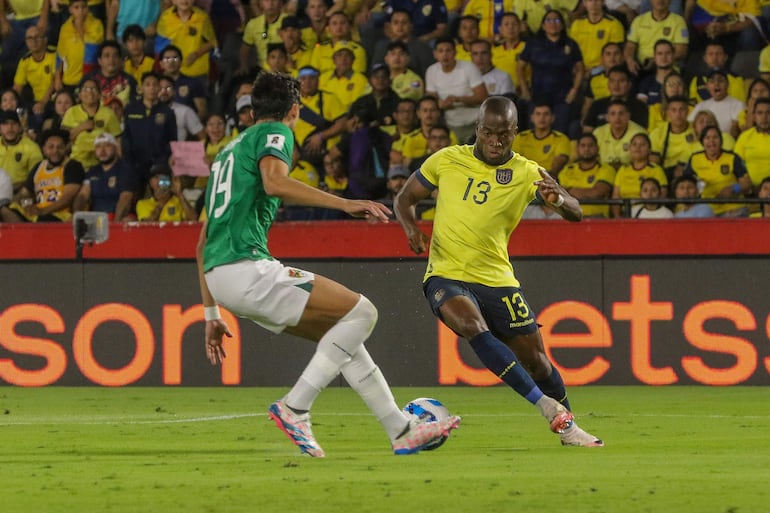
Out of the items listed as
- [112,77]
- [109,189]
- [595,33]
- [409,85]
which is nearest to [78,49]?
[112,77]

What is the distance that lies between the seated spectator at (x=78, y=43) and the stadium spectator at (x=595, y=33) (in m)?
5.54

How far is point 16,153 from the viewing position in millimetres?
17453

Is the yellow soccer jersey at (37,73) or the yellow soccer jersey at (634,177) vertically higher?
the yellow soccer jersey at (37,73)

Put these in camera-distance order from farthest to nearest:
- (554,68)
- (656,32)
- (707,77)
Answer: (656,32)
(554,68)
(707,77)

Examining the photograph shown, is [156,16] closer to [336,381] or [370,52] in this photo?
[370,52]

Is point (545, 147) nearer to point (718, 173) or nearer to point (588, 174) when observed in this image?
point (588, 174)

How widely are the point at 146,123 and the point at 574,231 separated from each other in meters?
4.87

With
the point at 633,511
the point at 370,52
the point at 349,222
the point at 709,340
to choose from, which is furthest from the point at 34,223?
the point at 633,511

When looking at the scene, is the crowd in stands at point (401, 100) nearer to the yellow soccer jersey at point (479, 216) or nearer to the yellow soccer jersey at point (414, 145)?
the yellow soccer jersey at point (414, 145)

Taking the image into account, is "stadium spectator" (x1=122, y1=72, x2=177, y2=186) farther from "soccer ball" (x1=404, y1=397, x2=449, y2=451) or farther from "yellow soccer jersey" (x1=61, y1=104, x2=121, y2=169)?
"soccer ball" (x1=404, y1=397, x2=449, y2=451)

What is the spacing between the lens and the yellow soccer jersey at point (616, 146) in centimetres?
1602

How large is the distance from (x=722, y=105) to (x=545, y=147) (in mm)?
1829

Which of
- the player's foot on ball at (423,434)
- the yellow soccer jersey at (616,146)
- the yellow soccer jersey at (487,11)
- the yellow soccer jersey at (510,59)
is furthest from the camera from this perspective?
the yellow soccer jersey at (487,11)

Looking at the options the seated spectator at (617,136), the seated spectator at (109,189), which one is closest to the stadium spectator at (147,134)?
the seated spectator at (109,189)
